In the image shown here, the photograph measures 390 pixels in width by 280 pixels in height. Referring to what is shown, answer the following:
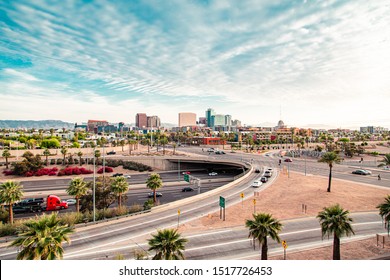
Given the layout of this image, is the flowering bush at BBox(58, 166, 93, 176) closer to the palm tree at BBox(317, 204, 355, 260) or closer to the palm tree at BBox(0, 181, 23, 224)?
the palm tree at BBox(0, 181, 23, 224)

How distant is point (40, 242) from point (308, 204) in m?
37.0

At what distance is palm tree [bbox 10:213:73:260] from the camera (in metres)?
13.8

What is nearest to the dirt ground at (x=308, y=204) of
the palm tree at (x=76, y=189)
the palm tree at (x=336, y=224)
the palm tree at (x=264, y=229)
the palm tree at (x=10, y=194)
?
the palm tree at (x=336, y=224)

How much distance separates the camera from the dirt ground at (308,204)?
73.0 feet

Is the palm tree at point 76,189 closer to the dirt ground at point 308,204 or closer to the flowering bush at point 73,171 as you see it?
the dirt ground at point 308,204

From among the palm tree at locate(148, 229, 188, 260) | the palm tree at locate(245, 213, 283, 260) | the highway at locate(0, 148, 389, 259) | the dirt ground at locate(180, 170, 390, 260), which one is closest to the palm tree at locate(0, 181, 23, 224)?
the highway at locate(0, 148, 389, 259)

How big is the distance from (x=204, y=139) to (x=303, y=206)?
5635 inches

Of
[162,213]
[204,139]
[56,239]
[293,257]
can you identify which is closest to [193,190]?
[162,213]

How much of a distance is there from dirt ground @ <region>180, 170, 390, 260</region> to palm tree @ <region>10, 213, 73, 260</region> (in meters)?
15.8

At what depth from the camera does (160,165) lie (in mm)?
89062

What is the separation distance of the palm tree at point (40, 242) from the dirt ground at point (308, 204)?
1578cm

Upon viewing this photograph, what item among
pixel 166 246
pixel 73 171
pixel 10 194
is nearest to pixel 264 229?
pixel 166 246

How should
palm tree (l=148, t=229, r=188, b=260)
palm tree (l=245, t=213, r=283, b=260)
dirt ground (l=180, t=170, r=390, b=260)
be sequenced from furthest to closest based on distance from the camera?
dirt ground (l=180, t=170, r=390, b=260) → palm tree (l=245, t=213, r=283, b=260) → palm tree (l=148, t=229, r=188, b=260)

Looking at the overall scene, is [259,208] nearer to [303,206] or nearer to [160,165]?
[303,206]
